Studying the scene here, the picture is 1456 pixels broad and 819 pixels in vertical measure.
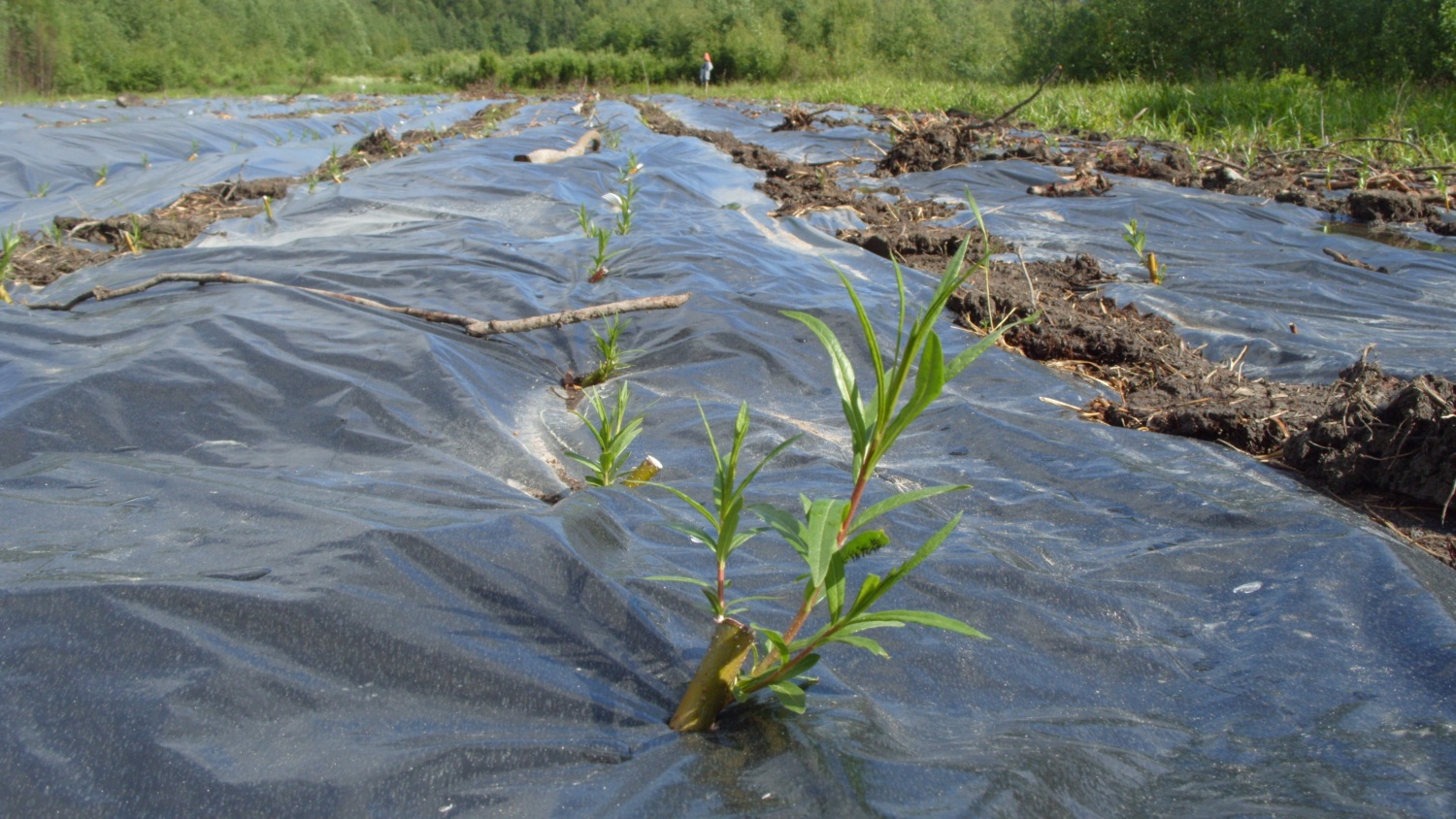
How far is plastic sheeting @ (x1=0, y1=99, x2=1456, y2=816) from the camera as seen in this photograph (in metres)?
1.12

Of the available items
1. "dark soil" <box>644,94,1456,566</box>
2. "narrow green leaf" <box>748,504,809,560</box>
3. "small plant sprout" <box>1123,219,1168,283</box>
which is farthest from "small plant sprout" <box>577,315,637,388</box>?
"small plant sprout" <box>1123,219,1168,283</box>

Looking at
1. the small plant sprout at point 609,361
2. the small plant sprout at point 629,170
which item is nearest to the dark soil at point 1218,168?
the small plant sprout at point 629,170

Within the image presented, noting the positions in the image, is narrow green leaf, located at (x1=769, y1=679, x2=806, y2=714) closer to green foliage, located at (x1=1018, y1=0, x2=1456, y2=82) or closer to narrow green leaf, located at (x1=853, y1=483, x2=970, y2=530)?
narrow green leaf, located at (x1=853, y1=483, x2=970, y2=530)

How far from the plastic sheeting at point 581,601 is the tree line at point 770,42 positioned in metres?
13.4

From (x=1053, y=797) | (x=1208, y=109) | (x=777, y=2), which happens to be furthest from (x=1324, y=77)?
(x=777, y=2)

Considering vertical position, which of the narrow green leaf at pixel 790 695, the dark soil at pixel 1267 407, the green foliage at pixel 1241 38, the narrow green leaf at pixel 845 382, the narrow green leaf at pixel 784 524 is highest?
the green foliage at pixel 1241 38

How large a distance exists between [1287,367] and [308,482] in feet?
→ 12.6

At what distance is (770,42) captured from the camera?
3588cm

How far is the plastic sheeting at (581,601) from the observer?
44.1 inches

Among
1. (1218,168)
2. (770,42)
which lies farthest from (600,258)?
(770,42)

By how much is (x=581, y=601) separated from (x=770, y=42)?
3782 cm

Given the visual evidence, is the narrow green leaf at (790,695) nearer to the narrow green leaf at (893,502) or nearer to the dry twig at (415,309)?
the narrow green leaf at (893,502)

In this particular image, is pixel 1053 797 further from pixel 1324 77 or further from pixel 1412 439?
pixel 1324 77

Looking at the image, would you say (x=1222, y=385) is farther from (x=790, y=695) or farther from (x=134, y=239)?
(x=134, y=239)
